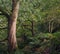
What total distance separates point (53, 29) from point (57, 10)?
10.3 ft

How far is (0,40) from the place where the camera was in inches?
666

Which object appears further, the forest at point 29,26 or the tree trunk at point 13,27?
the tree trunk at point 13,27

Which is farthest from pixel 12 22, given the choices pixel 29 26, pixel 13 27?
pixel 29 26

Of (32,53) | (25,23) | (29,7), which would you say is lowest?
(32,53)

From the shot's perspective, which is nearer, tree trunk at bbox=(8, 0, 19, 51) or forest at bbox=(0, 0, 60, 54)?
forest at bbox=(0, 0, 60, 54)

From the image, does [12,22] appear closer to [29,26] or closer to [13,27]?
[13,27]

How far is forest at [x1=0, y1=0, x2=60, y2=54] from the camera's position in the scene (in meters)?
13.5

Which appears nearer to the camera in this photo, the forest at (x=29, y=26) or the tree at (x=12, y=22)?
the forest at (x=29, y=26)

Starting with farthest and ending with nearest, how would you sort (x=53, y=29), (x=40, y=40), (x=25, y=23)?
(x=53, y=29), (x=25, y=23), (x=40, y=40)

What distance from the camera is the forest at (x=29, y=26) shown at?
13.5 m

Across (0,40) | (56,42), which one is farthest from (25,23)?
(56,42)

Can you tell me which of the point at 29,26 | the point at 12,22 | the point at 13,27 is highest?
the point at 12,22

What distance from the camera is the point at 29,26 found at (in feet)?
61.8

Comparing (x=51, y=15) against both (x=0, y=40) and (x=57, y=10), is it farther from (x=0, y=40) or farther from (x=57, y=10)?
(x=0, y=40)
